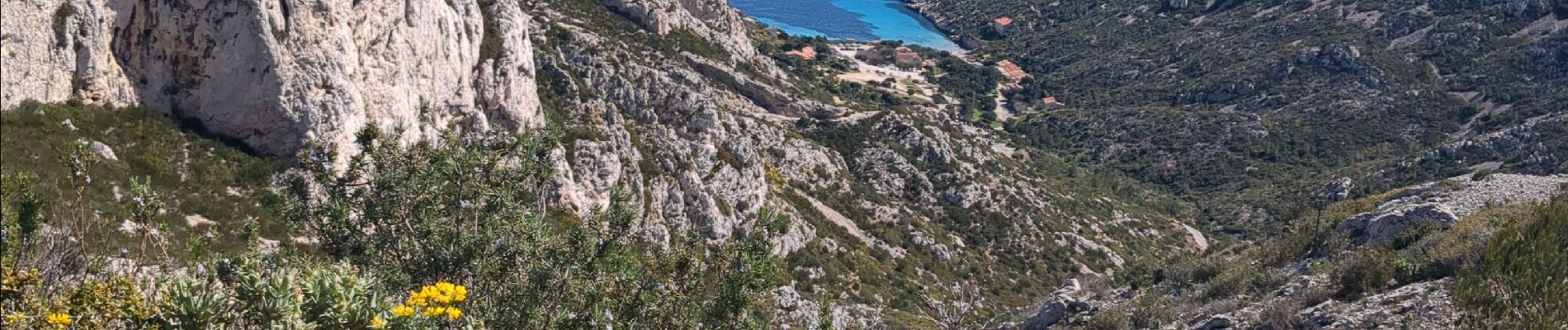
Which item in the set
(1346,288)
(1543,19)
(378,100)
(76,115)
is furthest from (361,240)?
(1543,19)

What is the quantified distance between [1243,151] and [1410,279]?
69.4 metres

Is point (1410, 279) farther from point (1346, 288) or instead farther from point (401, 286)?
point (401, 286)

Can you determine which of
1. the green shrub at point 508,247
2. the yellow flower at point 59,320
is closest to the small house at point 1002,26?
the green shrub at point 508,247

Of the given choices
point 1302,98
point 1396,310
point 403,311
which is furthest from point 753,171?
point 1302,98

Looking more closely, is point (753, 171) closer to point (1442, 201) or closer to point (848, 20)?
point (1442, 201)

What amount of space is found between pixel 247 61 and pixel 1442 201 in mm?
32559

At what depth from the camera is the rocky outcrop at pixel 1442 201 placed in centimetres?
2172

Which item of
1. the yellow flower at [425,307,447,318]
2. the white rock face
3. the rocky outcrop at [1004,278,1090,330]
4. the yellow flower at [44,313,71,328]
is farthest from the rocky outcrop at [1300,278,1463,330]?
the white rock face

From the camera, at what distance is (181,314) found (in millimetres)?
4895

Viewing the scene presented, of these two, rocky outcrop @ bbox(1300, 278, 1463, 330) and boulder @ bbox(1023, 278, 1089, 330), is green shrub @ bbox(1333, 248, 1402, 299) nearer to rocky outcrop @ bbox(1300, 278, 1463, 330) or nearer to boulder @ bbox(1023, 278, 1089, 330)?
rocky outcrop @ bbox(1300, 278, 1463, 330)

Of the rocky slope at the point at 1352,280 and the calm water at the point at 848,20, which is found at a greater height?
the rocky slope at the point at 1352,280

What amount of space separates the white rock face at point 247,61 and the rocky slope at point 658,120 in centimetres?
5

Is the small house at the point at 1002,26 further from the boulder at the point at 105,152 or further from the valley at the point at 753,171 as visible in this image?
the boulder at the point at 105,152

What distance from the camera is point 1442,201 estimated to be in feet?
78.8
